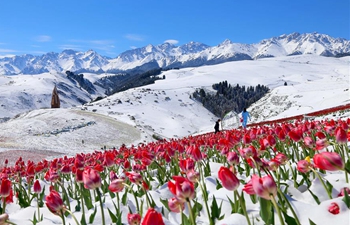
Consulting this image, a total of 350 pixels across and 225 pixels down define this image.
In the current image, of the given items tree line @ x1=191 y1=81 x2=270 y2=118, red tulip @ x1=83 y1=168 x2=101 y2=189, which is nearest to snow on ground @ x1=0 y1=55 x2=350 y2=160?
tree line @ x1=191 y1=81 x2=270 y2=118

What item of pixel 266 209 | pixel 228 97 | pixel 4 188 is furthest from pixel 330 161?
pixel 228 97

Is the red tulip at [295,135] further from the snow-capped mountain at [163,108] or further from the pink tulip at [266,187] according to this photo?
the snow-capped mountain at [163,108]

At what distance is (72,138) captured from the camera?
1455 inches

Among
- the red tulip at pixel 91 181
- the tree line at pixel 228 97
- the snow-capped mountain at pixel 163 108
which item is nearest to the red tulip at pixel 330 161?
the red tulip at pixel 91 181

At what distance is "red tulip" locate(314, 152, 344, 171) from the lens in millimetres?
1951

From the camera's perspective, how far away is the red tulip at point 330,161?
195cm

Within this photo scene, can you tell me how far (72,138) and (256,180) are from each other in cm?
3729

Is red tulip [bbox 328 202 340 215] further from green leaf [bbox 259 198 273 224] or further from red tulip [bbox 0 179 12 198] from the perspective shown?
red tulip [bbox 0 179 12 198]

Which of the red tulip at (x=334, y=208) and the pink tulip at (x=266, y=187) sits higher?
the pink tulip at (x=266, y=187)

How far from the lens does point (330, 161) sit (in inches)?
77.3

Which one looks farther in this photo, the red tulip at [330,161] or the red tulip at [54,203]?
the red tulip at [54,203]

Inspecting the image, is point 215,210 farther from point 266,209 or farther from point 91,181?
point 91,181

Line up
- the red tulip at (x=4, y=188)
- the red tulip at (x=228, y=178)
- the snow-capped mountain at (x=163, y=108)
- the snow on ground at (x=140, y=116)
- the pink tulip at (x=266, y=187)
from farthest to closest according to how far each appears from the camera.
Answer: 1. the snow-capped mountain at (x=163, y=108)
2. the snow on ground at (x=140, y=116)
3. the red tulip at (x=4, y=188)
4. the red tulip at (x=228, y=178)
5. the pink tulip at (x=266, y=187)

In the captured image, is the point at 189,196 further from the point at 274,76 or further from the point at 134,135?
the point at 274,76
